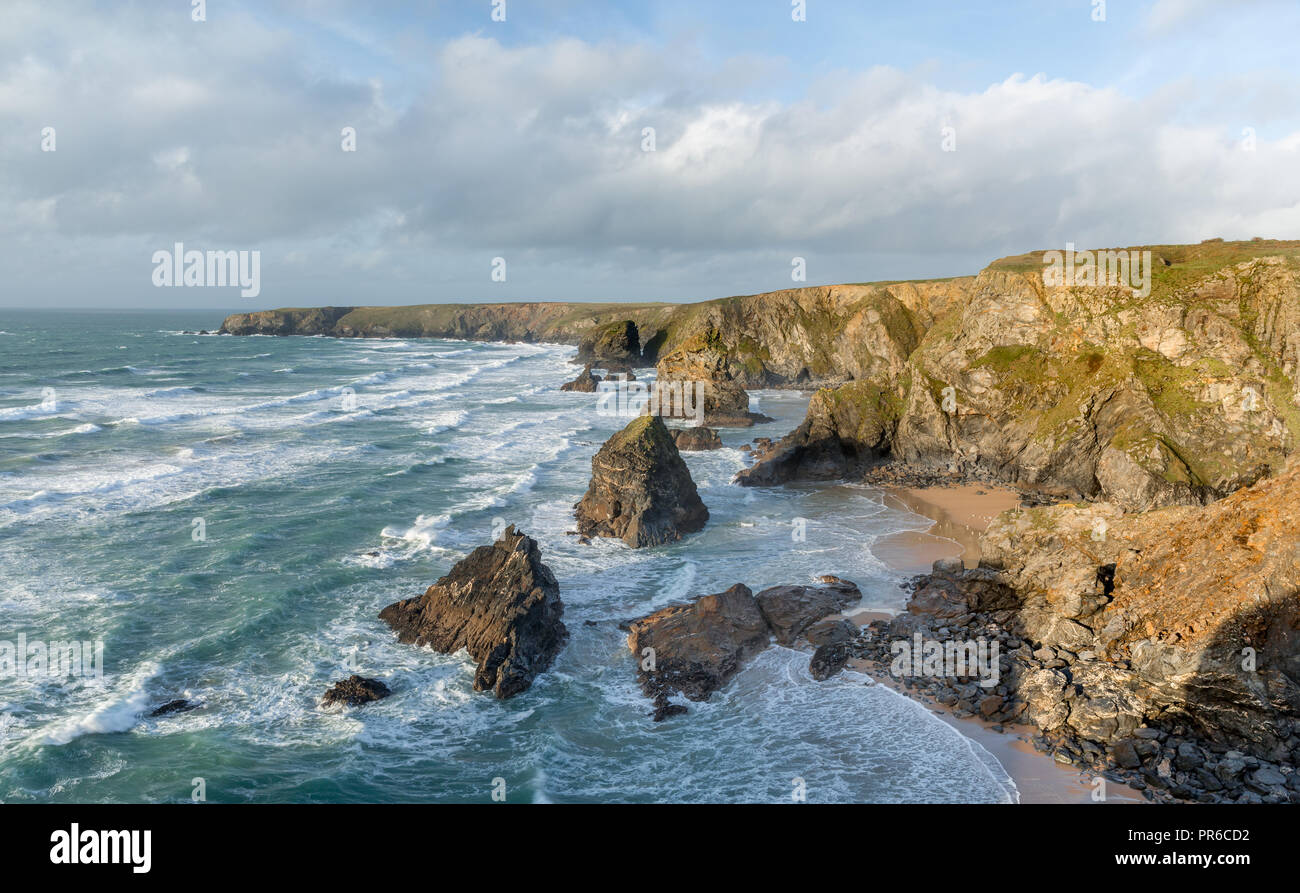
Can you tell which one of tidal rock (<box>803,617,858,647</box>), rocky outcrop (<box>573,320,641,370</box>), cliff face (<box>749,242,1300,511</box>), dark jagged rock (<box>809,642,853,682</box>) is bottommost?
dark jagged rock (<box>809,642,853,682</box>)

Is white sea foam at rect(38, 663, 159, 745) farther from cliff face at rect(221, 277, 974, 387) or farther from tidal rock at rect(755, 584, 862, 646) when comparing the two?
cliff face at rect(221, 277, 974, 387)

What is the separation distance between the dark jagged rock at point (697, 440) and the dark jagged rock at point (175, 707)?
36.3m

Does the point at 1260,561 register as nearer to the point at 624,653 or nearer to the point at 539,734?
the point at 624,653

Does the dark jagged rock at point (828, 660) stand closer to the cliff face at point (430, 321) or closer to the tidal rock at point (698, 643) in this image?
the tidal rock at point (698, 643)

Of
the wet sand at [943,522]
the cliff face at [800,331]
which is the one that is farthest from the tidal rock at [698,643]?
the cliff face at [800,331]

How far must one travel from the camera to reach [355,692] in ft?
68.1

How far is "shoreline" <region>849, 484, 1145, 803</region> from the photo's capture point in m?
16.3

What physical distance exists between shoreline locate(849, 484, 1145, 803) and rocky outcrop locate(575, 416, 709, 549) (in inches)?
354

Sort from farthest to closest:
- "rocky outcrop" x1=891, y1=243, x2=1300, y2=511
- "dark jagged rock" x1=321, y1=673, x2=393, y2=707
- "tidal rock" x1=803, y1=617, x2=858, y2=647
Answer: "rocky outcrop" x1=891, y1=243, x2=1300, y2=511, "tidal rock" x1=803, y1=617, x2=858, y2=647, "dark jagged rock" x1=321, y1=673, x2=393, y2=707

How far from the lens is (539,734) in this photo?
19234 mm

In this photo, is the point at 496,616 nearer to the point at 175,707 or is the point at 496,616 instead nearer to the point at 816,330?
the point at 175,707

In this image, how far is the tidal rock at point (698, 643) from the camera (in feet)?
70.6

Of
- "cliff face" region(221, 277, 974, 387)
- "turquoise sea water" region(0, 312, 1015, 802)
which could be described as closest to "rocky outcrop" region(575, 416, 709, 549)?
"turquoise sea water" region(0, 312, 1015, 802)

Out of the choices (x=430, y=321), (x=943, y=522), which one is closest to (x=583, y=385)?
(x=943, y=522)
